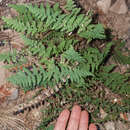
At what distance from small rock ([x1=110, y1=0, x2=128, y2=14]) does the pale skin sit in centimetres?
186

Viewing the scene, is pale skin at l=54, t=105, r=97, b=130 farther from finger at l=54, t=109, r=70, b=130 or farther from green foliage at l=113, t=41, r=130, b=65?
green foliage at l=113, t=41, r=130, b=65

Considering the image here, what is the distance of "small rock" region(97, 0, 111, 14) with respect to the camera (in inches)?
122

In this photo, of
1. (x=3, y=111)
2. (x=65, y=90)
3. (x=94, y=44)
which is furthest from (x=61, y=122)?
(x=94, y=44)

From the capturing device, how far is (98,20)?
122 inches

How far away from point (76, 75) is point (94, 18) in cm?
137

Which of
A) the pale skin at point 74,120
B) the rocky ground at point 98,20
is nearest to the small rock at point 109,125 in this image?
the rocky ground at point 98,20

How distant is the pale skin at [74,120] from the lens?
8.10 feet

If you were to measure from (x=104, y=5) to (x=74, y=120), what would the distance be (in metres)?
2.06

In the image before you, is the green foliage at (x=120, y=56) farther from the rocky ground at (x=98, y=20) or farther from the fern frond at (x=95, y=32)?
the fern frond at (x=95, y=32)

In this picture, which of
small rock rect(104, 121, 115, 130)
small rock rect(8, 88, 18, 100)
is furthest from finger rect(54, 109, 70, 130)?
small rock rect(8, 88, 18, 100)

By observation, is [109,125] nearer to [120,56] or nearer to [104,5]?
[120,56]

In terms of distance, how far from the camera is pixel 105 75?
252 cm

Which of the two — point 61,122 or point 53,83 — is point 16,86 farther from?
point 61,122

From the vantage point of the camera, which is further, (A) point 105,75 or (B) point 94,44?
(B) point 94,44
